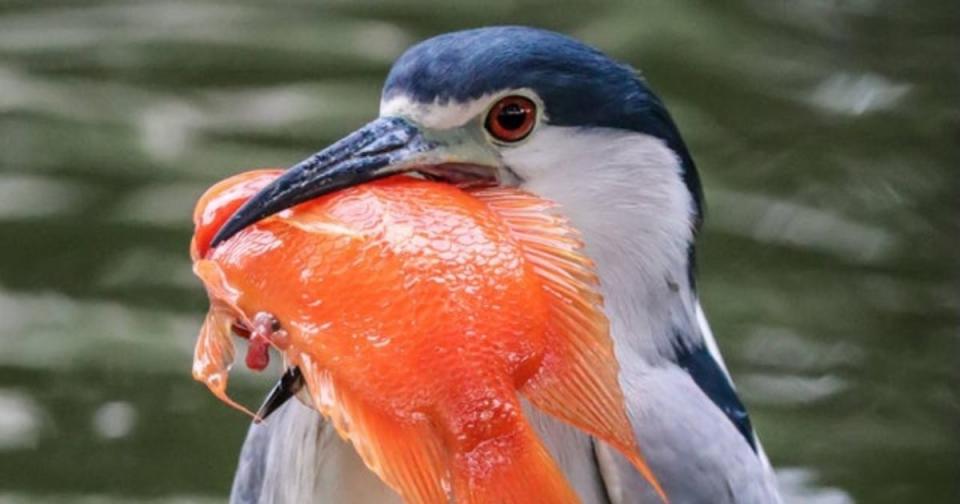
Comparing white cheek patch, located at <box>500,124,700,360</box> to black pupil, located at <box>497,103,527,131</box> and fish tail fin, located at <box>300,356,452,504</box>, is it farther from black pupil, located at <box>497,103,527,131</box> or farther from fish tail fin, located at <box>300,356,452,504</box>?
fish tail fin, located at <box>300,356,452,504</box>

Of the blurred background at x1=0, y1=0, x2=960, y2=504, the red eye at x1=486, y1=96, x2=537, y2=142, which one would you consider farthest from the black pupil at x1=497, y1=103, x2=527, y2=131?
the blurred background at x1=0, y1=0, x2=960, y2=504

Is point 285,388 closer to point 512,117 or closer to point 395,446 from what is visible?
point 395,446

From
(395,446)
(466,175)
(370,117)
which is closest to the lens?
(395,446)

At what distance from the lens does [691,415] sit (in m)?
1.74

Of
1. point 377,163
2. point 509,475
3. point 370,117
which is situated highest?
point 377,163

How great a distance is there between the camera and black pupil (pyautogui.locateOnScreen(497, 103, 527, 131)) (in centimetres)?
155

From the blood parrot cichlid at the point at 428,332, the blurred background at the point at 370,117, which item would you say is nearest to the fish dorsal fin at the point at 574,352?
the blood parrot cichlid at the point at 428,332

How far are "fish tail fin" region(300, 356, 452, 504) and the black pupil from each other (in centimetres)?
35

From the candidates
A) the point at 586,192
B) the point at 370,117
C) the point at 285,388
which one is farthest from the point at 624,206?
the point at 370,117

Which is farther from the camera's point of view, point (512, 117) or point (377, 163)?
point (512, 117)

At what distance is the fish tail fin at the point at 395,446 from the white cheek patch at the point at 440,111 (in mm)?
320

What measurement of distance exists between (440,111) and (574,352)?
0.28m

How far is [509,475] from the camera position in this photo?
1.27 metres

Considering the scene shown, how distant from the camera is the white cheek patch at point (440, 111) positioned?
153 cm
